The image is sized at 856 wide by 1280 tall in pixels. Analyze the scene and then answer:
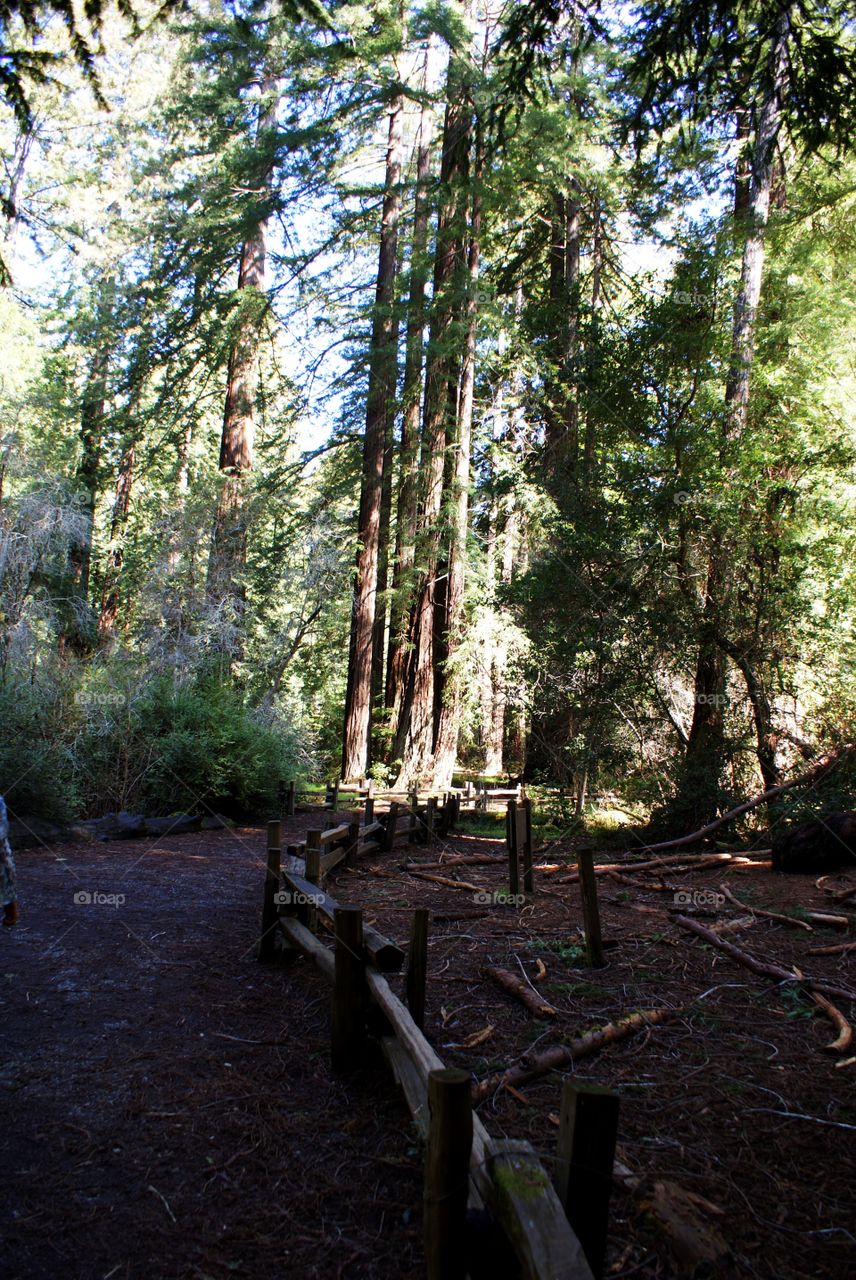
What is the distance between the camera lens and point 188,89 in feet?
73.3

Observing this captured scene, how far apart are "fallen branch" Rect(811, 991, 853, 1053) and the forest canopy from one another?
519 centimetres

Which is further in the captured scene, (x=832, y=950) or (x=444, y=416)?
(x=444, y=416)

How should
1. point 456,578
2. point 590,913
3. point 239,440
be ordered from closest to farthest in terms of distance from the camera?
point 590,913 → point 456,578 → point 239,440

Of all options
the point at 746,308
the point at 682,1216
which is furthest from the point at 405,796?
the point at 682,1216

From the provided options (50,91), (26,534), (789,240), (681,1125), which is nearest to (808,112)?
(681,1125)

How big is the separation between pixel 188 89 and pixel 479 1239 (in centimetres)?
2654

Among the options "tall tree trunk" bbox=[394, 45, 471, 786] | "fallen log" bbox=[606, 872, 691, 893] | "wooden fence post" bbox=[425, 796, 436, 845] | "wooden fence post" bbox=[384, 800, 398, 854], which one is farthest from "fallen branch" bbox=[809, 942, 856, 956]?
"tall tree trunk" bbox=[394, 45, 471, 786]

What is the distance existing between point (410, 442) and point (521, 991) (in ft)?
47.8

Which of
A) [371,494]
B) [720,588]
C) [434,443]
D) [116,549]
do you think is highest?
[434,443]

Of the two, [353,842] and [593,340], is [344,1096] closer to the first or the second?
[353,842]

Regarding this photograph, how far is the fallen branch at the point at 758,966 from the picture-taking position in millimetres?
5484

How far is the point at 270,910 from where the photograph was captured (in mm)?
6766

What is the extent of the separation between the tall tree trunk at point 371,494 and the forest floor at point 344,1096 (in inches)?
412

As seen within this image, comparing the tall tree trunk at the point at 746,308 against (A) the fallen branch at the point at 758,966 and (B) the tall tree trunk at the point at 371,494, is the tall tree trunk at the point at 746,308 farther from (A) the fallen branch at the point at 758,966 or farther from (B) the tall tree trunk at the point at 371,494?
(B) the tall tree trunk at the point at 371,494
